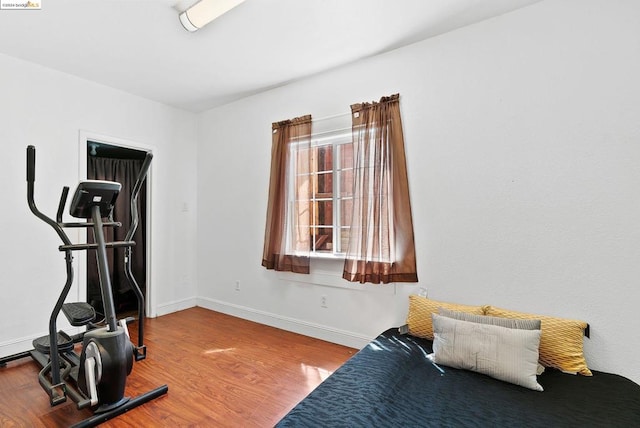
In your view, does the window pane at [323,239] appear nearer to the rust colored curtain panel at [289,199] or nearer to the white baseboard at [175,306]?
the rust colored curtain panel at [289,199]

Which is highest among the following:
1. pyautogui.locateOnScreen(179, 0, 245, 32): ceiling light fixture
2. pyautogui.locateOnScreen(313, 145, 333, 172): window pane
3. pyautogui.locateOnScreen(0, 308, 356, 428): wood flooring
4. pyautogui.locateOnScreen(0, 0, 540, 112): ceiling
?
pyautogui.locateOnScreen(0, 0, 540, 112): ceiling

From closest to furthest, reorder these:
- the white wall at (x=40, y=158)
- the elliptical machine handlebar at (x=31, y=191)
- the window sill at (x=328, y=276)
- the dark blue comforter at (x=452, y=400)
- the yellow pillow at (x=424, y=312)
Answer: the dark blue comforter at (x=452, y=400) → the elliptical machine handlebar at (x=31, y=191) → the yellow pillow at (x=424, y=312) → the white wall at (x=40, y=158) → the window sill at (x=328, y=276)

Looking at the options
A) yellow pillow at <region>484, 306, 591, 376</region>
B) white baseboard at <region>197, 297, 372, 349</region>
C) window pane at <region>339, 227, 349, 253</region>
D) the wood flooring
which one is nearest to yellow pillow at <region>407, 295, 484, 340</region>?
yellow pillow at <region>484, 306, 591, 376</region>

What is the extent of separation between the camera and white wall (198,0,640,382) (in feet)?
6.20

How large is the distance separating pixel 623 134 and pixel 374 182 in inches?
66.0

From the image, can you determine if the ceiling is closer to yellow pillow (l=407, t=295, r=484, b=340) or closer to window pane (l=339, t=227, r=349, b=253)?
window pane (l=339, t=227, r=349, b=253)

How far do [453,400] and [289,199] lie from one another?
2376mm

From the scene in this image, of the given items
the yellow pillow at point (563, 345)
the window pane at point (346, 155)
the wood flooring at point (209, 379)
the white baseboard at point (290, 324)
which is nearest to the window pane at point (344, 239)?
the window pane at point (346, 155)

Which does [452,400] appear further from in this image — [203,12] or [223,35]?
[223,35]

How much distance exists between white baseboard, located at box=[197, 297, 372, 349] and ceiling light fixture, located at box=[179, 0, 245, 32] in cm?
290

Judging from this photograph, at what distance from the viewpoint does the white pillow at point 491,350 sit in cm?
172

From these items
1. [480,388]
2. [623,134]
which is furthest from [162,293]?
[623,134]

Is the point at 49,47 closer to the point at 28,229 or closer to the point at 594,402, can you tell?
the point at 28,229

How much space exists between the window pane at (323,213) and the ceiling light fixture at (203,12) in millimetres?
1837
